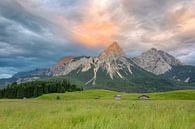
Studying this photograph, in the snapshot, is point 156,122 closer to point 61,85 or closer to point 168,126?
point 168,126

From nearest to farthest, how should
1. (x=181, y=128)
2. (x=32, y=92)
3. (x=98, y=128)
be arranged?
1. (x=98, y=128)
2. (x=181, y=128)
3. (x=32, y=92)

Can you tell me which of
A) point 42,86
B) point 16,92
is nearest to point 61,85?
point 42,86

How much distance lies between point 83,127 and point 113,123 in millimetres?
1112

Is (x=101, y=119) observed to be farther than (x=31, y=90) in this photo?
No

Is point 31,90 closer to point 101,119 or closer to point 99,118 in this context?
point 99,118

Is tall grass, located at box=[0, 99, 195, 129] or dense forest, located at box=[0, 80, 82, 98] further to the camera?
dense forest, located at box=[0, 80, 82, 98]

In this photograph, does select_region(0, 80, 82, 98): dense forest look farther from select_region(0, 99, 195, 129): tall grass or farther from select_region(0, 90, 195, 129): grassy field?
select_region(0, 99, 195, 129): tall grass

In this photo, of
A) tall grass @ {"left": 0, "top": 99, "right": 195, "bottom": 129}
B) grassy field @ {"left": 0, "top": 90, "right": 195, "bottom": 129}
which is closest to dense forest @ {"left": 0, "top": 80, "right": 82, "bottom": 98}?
grassy field @ {"left": 0, "top": 90, "right": 195, "bottom": 129}

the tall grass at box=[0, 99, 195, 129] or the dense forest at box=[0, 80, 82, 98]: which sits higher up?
the dense forest at box=[0, 80, 82, 98]

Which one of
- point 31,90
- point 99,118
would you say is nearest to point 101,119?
point 99,118

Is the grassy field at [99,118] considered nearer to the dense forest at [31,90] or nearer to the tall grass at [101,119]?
the tall grass at [101,119]

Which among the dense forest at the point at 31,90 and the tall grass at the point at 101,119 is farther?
the dense forest at the point at 31,90

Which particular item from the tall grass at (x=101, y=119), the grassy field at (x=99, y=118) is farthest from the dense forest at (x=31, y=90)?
the tall grass at (x=101, y=119)

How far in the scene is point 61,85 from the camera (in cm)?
15862
